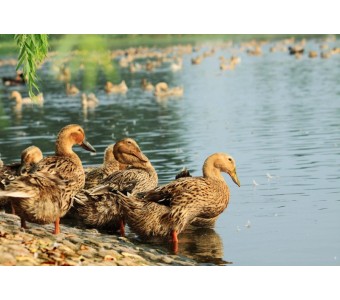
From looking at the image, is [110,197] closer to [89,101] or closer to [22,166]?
[22,166]

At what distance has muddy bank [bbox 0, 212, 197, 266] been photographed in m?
8.25

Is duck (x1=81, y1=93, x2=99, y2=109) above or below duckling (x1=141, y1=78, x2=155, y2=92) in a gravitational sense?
below

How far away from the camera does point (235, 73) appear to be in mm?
30922

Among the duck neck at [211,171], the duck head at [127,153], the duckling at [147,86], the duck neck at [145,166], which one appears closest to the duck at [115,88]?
the duckling at [147,86]

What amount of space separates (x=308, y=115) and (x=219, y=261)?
31.6ft

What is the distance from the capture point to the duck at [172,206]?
31.2 feet

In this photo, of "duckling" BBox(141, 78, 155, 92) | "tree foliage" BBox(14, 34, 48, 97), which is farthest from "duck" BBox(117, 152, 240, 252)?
"duckling" BBox(141, 78, 155, 92)

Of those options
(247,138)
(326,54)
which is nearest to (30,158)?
(247,138)

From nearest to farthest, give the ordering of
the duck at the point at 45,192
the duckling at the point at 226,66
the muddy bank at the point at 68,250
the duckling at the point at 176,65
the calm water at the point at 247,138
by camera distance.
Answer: the muddy bank at the point at 68,250
the duck at the point at 45,192
the calm water at the point at 247,138
the duckling at the point at 226,66
the duckling at the point at 176,65

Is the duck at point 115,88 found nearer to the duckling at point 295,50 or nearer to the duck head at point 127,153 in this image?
the duckling at point 295,50

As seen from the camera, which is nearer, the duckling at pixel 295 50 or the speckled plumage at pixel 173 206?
the speckled plumage at pixel 173 206

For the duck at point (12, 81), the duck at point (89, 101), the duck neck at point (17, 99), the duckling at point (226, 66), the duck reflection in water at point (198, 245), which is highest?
the duckling at point (226, 66)

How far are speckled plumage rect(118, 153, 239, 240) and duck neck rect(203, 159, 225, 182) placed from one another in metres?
0.19

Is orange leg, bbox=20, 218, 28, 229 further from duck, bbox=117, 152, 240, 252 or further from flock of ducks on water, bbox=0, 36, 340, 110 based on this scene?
flock of ducks on water, bbox=0, 36, 340, 110
